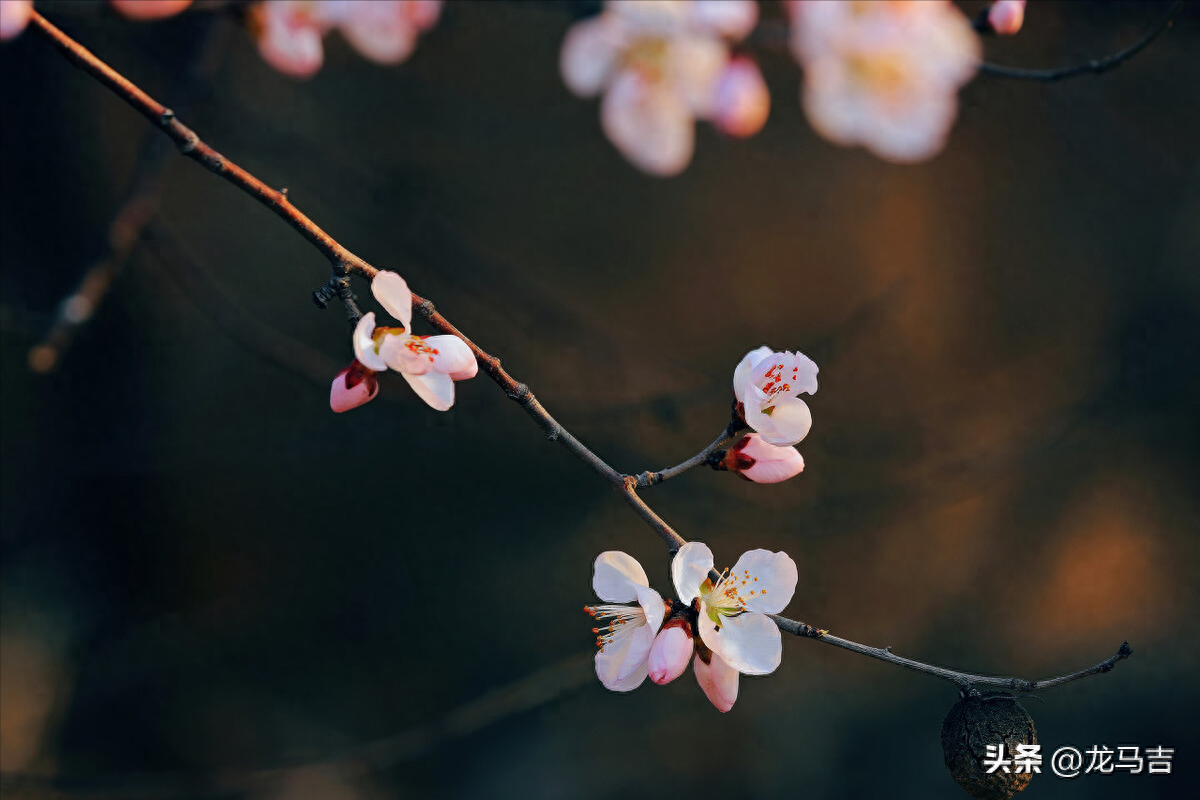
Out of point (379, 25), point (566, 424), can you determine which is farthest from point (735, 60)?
point (566, 424)

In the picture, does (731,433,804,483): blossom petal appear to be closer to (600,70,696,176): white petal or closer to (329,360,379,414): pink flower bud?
(329,360,379,414): pink flower bud

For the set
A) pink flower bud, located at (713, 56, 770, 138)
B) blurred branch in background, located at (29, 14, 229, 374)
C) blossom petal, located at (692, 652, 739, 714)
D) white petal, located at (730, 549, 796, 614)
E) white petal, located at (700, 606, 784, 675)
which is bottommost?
blossom petal, located at (692, 652, 739, 714)

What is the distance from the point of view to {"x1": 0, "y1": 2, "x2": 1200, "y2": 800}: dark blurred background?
1108mm

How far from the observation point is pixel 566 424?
115 centimetres

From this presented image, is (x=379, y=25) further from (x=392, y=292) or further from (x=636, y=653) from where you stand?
(x=636, y=653)

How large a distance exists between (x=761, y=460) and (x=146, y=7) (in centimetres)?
67

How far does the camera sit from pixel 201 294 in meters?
1.07

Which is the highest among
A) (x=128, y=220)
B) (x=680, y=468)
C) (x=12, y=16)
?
(x=128, y=220)

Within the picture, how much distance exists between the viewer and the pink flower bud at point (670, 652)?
1.42 feet

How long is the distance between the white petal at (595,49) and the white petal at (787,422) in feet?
1.65

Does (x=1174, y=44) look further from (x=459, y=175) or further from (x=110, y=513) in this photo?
(x=110, y=513)

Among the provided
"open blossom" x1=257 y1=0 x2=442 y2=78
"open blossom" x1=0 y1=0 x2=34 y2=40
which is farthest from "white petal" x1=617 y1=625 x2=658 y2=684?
"open blossom" x1=257 y1=0 x2=442 y2=78

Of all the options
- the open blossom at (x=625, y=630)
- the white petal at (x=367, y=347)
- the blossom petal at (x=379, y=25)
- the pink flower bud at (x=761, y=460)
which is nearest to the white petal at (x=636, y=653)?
the open blossom at (x=625, y=630)

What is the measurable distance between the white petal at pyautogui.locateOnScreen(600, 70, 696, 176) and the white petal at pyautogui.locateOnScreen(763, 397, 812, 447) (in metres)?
0.53
